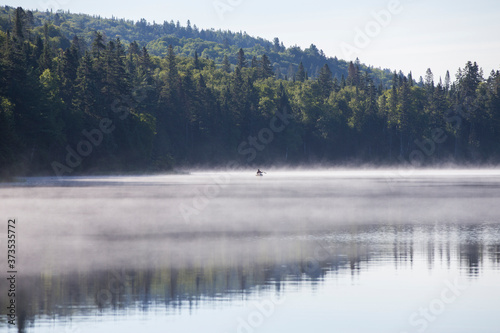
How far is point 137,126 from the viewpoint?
131m

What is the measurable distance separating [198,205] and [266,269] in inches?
1084

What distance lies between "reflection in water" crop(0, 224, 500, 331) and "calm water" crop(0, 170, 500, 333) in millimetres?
44

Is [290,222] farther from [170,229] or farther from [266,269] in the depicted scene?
[266,269]

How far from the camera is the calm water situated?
15.4 meters

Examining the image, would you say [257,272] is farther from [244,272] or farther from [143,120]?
[143,120]

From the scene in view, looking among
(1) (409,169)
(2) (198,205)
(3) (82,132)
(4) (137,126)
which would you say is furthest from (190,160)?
(2) (198,205)

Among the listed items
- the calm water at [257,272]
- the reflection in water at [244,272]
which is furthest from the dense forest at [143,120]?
the reflection in water at [244,272]

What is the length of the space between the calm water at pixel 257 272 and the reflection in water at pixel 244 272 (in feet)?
0.15

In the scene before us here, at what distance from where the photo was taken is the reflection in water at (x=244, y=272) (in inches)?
666

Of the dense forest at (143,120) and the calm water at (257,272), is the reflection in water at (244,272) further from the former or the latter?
the dense forest at (143,120)

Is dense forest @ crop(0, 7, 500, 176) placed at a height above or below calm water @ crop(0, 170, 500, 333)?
above

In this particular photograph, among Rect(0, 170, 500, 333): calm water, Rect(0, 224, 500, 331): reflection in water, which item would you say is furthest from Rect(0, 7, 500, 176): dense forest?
Rect(0, 224, 500, 331): reflection in water

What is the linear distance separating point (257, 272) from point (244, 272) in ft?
1.42

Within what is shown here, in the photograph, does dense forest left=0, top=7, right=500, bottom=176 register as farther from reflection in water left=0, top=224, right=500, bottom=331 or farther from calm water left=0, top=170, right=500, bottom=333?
reflection in water left=0, top=224, right=500, bottom=331
